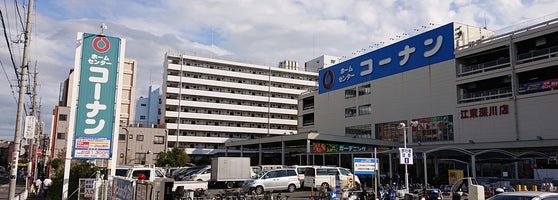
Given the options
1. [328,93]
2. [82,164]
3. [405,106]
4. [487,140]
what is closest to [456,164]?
[487,140]

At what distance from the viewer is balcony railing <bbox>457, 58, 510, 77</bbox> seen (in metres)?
36.1

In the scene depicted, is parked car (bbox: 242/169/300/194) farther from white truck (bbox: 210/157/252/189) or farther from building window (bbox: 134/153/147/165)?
building window (bbox: 134/153/147/165)

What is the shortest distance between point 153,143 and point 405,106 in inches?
1494

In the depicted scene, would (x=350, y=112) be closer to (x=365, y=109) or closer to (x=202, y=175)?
(x=365, y=109)

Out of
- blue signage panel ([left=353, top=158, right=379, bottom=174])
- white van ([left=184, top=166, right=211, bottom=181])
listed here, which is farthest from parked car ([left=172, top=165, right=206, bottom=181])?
blue signage panel ([left=353, top=158, right=379, bottom=174])

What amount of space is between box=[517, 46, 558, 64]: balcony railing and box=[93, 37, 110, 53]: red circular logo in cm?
3030

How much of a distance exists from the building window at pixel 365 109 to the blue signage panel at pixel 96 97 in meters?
36.5

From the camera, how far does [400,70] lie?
45.8 meters

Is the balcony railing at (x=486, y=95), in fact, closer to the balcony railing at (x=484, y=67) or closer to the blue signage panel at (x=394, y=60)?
the balcony railing at (x=484, y=67)

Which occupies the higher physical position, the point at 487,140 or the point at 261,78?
the point at 261,78

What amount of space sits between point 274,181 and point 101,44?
538 inches

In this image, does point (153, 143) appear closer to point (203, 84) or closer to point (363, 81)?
point (203, 84)

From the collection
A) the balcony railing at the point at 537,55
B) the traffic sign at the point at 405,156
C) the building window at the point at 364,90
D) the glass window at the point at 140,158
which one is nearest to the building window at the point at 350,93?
the building window at the point at 364,90

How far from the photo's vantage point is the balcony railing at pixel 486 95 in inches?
1414
